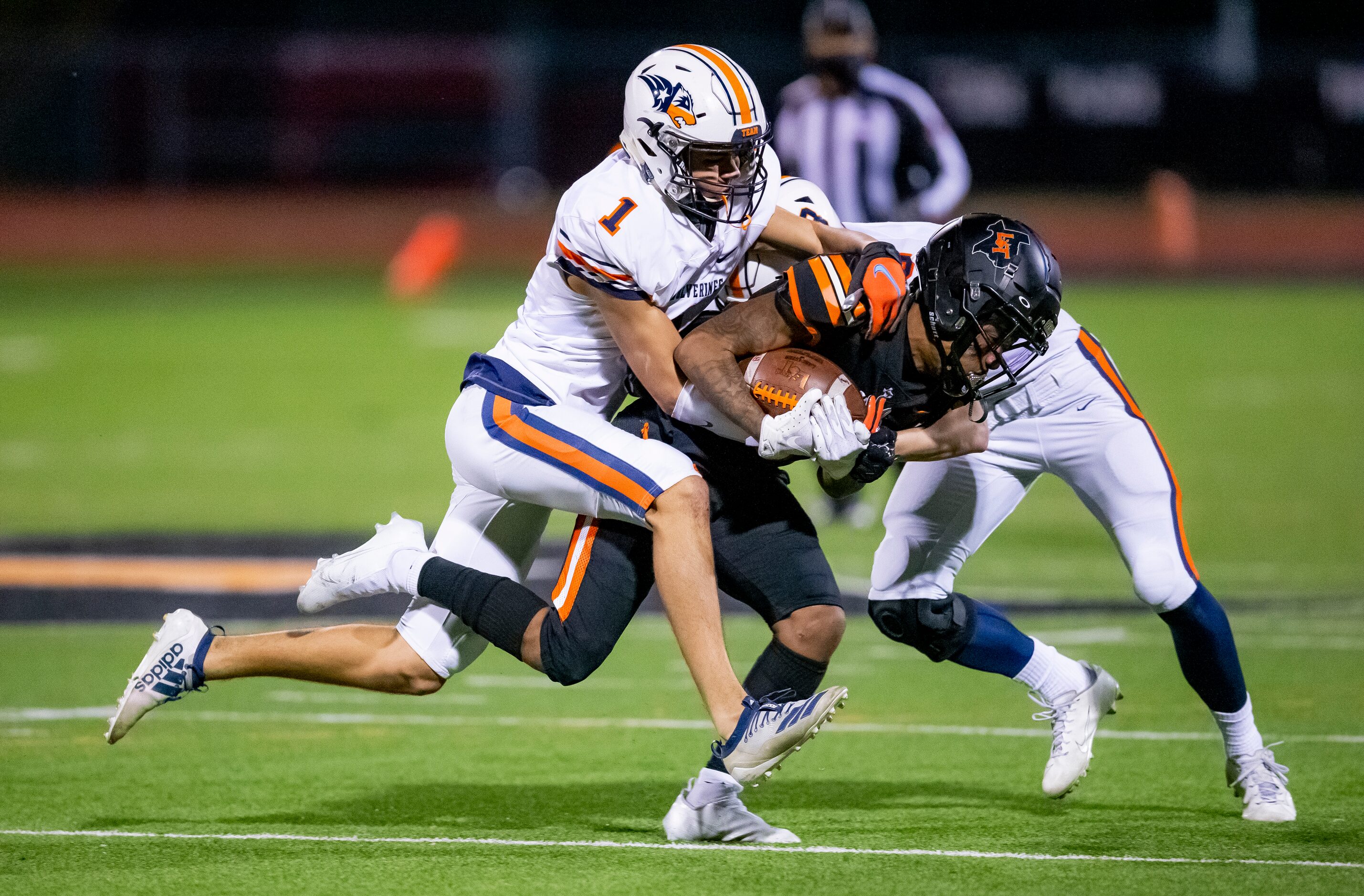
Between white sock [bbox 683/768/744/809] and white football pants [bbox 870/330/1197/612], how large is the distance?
0.70 metres

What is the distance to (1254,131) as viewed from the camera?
21.2 meters

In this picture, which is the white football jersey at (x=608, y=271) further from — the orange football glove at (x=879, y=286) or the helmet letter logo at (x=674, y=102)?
the orange football glove at (x=879, y=286)

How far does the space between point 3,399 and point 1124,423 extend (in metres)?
11.3

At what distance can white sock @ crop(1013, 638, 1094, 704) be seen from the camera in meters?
4.58

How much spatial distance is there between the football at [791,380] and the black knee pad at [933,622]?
67 centimetres

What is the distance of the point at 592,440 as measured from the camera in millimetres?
4211

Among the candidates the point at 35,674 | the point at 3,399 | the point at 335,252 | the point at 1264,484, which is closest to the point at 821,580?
the point at 35,674

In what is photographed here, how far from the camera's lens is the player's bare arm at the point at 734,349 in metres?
4.07

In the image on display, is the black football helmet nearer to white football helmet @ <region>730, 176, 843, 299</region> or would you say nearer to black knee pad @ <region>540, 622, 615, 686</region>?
white football helmet @ <region>730, 176, 843, 299</region>

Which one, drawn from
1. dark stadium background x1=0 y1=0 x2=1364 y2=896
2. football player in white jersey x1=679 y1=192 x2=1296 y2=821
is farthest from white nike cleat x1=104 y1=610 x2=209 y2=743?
football player in white jersey x1=679 y1=192 x2=1296 y2=821

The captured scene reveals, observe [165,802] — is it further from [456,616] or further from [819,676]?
[819,676]

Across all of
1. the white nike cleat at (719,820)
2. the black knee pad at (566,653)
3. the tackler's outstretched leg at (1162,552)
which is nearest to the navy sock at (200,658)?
the black knee pad at (566,653)

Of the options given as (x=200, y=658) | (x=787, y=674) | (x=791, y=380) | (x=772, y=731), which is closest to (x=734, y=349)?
(x=791, y=380)

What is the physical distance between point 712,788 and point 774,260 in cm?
135
